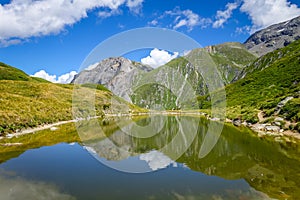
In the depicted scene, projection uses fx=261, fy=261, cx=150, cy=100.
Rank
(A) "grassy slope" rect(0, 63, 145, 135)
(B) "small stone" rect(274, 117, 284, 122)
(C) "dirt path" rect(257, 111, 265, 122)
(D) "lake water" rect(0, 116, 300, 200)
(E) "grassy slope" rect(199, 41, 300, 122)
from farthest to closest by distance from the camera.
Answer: (C) "dirt path" rect(257, 111, 265, 122) < (E) "grassy slope" rect(199, 41, 300, 122) < (B) "small stone" rect(274, 117, 284, 122) < (A) "grassy slope" rect(0, 63, 145, 135) < (D) "lake water" rect(0, 116, 300, 200)

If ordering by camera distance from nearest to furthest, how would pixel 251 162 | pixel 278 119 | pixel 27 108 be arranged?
1. pixel 251 162
2. pixel 278 119
3. pixel 27 108

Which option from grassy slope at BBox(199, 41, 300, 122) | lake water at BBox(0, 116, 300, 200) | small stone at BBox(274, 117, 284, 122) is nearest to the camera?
lake water at BBox(0, 116, 300, 200)

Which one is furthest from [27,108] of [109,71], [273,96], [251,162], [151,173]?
[273,96]

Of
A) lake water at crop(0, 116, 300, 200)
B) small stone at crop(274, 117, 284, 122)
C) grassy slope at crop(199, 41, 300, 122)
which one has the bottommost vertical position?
lake water at crop(0, 116, 300, 200)

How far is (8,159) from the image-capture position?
955 inches

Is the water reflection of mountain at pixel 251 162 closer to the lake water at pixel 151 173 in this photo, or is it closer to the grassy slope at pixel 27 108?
the lake water at pixel 151 173

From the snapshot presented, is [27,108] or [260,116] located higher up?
[27,108]

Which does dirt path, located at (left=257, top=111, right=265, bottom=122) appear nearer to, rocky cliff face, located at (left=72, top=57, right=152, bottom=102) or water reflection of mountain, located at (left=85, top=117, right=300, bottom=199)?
water reflection of mountain, located at (left=85, top=117, right=300, bottom=199)

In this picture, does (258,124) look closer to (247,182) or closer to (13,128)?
(247,182)

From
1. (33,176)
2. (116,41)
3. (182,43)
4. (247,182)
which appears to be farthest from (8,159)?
(247,182)

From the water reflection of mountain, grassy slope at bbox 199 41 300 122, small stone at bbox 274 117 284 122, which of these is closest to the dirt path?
grassy slope at bbox 199 41 300 122

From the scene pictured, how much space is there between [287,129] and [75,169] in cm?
3386

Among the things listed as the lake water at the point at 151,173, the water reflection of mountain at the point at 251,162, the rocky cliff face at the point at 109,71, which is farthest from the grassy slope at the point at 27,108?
the water reflection of mountain at the point at 251,162

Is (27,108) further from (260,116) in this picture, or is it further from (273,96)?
(273,96)
